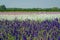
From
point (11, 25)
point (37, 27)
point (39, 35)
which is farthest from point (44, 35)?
point (11, 25)

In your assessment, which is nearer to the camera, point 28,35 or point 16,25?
point 28,35

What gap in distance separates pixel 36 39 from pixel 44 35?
10cm

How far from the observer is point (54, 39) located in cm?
297

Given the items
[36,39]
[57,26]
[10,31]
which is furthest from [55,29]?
[10,31]

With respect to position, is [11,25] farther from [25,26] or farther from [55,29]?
[55,29]

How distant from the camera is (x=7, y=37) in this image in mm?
3049

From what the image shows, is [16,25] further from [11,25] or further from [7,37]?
[7,37]

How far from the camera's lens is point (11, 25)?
338 centimetres

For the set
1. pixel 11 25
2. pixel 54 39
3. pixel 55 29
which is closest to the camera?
pixel 54 39

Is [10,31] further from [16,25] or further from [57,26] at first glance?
[57,26]

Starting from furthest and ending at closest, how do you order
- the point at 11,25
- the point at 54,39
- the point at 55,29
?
the point at 11,25 → the point at 55,29 → the point at 54,39

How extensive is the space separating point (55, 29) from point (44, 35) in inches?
8.9

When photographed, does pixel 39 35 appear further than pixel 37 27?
No

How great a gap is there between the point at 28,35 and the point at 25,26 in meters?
0.27
